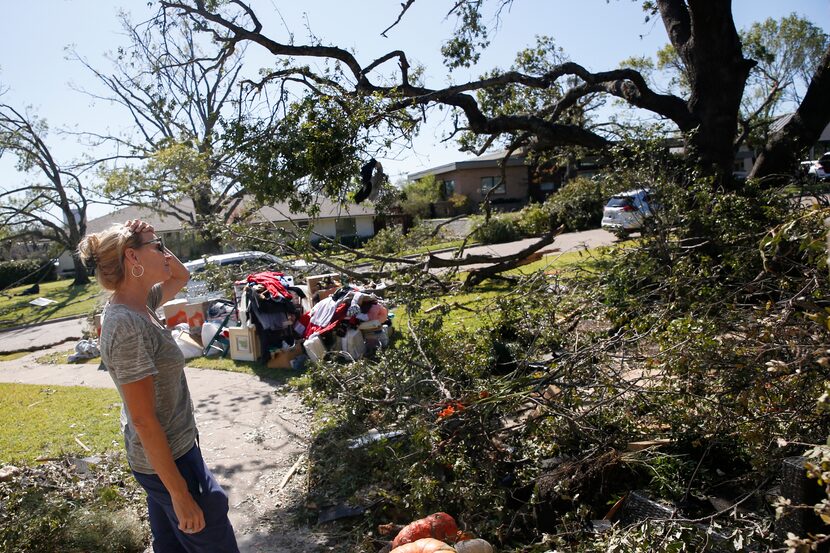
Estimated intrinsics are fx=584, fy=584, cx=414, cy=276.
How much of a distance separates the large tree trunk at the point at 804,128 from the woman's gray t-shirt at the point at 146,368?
31.2ft

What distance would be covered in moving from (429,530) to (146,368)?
1866mm

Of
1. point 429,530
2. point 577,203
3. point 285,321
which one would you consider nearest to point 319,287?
point 285,321

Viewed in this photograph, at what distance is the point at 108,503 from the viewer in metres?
4.12

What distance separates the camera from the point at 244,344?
946 centimetres

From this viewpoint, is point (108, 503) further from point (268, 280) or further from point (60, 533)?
point (268, 280)

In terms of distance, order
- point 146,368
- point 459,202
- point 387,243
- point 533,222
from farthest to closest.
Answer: point 459,202 < point 533,222 < point 387,243 < point 146,368

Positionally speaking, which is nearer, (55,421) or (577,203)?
(55,421)

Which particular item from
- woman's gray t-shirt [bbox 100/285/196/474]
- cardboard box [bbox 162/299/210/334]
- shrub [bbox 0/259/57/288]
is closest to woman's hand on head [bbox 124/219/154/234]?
woman's gray t-shirt [bbox 100/285/196/474]

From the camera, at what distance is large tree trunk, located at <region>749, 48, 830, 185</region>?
9.23 m

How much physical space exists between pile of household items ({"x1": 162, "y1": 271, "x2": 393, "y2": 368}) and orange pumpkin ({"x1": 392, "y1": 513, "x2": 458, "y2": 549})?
3759 millimetres

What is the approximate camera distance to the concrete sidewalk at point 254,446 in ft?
13.5

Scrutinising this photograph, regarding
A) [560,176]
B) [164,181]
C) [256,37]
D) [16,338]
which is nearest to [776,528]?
[256,37]

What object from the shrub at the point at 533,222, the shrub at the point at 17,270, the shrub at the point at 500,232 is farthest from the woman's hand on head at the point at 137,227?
the shrub at the point at 17,270

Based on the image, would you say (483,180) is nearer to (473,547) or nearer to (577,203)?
(577,203)
